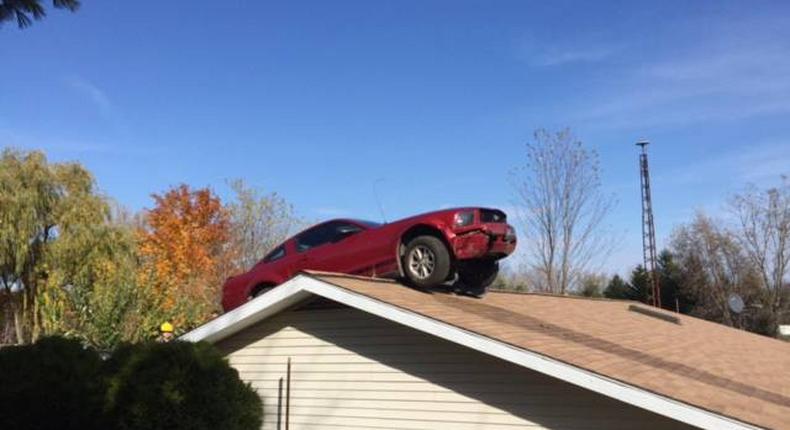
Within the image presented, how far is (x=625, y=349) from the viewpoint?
9.28 m

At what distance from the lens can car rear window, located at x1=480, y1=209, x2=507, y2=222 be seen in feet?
33.3

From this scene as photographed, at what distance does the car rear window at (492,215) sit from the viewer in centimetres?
1016

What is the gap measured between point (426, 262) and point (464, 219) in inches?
35.0

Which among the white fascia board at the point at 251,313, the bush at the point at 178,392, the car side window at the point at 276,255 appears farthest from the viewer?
the car side window at the point at 276,255

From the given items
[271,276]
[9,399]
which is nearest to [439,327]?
[271,276]

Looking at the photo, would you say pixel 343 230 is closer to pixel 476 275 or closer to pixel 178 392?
pixel 476 275

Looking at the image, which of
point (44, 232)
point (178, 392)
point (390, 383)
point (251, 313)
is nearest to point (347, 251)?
point (251, 313)

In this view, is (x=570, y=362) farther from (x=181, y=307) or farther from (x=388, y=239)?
(x=181, y=307)

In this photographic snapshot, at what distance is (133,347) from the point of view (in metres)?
10.2

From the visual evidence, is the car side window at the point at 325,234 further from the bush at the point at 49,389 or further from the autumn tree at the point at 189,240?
the autumn tree at the point at 189,240

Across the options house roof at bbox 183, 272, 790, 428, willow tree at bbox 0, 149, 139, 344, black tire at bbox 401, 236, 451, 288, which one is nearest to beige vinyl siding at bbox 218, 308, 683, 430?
house roof at bbox 183, 272, 790, 428

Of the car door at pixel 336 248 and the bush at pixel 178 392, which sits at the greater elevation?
the car door at pixel 336 248

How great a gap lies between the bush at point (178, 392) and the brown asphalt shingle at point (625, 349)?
2.01 m

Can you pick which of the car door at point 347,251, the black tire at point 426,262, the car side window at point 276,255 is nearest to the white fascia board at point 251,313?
the car door at point 347,251
